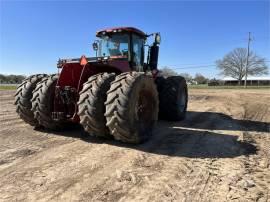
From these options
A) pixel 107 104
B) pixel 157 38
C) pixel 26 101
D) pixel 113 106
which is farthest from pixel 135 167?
pixel 157 38

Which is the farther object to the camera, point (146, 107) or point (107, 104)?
point (146, 107)

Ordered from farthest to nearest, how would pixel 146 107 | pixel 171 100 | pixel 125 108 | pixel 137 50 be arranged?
pixel 171 100 → pixel 137 50 → pixel 146 107 → pixel 125 108

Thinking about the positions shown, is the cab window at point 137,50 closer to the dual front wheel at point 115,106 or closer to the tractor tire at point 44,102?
the dual front wheel at point 115,106

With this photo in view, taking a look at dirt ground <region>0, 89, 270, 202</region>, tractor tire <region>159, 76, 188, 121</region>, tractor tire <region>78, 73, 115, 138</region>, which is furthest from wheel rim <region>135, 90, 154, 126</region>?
tractor tire <region>159, 76, 188, 121</region>

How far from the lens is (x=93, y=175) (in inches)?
168

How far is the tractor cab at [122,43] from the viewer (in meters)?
7.93

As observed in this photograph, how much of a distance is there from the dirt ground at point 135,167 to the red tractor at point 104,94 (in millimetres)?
414

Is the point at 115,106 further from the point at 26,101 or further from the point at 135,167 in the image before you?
the point at 26,101

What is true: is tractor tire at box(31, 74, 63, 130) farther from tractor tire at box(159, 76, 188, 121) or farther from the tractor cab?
tractor tire at box(159, 76, 188, 121)

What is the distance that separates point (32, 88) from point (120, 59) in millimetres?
2122

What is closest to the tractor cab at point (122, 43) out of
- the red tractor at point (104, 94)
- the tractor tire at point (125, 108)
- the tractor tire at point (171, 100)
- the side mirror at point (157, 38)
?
the red tractor at point (104, 94)

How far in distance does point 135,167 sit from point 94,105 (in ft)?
5.01

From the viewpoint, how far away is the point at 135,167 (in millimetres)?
4641

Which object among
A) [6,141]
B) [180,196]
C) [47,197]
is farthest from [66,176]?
[6,141]
